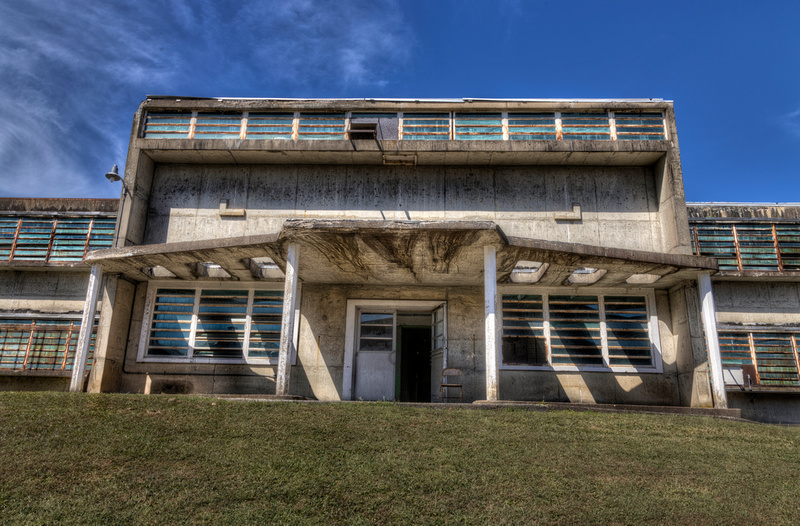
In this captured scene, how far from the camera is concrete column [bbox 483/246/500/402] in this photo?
9.80 meters

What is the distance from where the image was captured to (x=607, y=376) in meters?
12.4

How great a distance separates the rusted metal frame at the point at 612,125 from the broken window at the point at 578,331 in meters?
3.69

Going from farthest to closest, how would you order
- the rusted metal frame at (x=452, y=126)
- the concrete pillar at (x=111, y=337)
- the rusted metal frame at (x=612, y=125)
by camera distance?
the rusted metal frame at (x=452, y=126) → the rusted metal frame at (x=612, y=125) → the concrete pillar at (x=111, y=337)

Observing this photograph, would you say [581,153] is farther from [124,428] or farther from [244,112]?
[124,428]

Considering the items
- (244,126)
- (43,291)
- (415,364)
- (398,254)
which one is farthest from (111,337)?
(415,364)

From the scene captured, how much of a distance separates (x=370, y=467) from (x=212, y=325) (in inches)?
313

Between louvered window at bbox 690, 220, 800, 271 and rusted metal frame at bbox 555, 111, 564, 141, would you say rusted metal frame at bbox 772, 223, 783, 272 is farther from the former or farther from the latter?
rusted metal frame at bbox 555, 111, 564, 141

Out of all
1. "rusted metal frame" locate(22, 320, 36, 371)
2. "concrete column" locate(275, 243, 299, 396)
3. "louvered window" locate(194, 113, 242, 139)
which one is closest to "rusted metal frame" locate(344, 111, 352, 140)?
"louvered window" locate(194, 113, 242, 139)

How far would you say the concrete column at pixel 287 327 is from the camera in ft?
32.7

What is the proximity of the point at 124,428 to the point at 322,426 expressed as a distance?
2.43 metres

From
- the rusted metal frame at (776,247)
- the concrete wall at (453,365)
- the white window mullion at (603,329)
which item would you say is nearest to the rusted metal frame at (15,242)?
the concrete wall at (453,365)

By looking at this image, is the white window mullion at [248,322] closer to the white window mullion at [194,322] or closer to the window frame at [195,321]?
the window frame at [195,321]

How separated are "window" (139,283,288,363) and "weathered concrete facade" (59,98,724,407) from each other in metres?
0.03

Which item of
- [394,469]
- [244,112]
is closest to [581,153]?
[244,112]
